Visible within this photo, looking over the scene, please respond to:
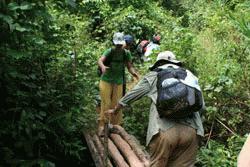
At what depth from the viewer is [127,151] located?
5.94 metres

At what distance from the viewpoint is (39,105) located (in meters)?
5.62

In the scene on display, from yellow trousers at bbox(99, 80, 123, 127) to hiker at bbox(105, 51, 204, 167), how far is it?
7.76 feet

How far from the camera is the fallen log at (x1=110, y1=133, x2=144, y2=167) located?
218 inches

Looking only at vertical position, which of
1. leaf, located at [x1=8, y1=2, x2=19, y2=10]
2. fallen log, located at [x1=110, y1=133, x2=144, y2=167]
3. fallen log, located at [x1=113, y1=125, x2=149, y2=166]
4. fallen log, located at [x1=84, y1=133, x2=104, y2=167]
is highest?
leaf, located at [x1=8, y1=2, x2=19, y2=10]

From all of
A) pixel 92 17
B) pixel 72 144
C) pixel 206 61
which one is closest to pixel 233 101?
pixel 206 61

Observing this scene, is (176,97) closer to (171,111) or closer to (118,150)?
(171,111)

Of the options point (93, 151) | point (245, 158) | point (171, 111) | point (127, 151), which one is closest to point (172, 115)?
point (171, 111)

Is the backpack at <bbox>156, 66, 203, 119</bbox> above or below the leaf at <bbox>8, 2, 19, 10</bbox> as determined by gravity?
below

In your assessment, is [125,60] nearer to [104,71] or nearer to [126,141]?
[104,71]

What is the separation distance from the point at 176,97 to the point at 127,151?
190 cm

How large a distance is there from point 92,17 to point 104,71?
30.8 ft

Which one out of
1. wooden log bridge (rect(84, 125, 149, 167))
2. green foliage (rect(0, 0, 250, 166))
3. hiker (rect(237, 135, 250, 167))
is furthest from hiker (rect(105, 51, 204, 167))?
hiker (rect(237, 135, 250, 167))

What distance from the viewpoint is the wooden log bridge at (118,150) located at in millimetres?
5680

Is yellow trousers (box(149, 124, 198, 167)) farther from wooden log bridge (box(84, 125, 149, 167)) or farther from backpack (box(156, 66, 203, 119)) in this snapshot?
wooden log bridge (box(84, 125, 149, 167))
